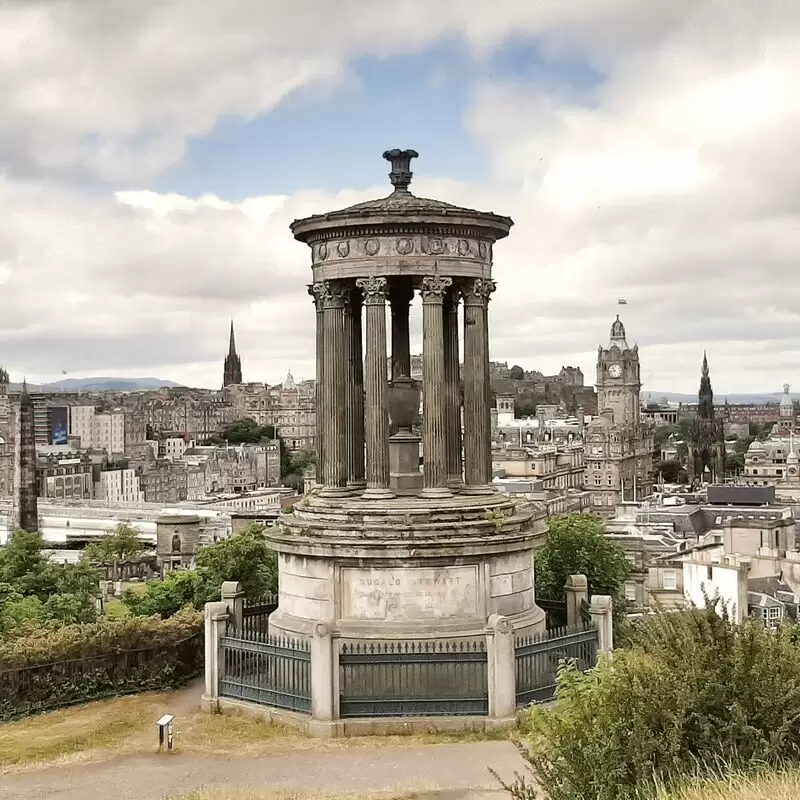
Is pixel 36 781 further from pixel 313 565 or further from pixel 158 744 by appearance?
pixel 313 565

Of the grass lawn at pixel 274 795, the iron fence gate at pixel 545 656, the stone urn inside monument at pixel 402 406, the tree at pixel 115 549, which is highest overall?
the stone urn inside monument at pixel 402 406

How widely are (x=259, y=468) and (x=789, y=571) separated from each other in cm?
13674

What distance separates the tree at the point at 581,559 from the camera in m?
41.2

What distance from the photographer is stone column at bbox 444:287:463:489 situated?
24.2m

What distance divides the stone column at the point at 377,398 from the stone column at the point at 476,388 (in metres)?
Result: 2.00

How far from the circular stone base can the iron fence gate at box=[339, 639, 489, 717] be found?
86cm

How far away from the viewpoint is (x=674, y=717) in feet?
40.8

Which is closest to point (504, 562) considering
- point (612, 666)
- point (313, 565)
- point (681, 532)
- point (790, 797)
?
point (313, 565)

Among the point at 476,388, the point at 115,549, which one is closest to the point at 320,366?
the point at 476,388

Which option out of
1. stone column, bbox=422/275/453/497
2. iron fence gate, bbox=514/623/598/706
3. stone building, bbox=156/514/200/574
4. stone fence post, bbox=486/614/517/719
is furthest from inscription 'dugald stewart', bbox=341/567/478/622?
stone building, bbox=156/514/200/574

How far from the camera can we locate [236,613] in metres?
24.7

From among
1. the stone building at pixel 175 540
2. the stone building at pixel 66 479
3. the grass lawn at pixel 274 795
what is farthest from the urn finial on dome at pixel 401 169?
the stone building at pixel 66 479

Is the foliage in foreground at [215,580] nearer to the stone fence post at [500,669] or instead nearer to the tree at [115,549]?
the stone fence post at [500,669]

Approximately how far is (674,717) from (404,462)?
1231 centimetres
